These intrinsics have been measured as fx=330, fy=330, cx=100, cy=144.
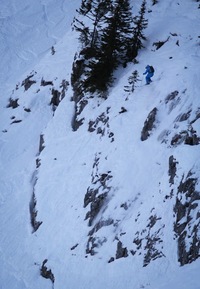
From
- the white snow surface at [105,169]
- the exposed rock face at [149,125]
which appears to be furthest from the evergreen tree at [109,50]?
the exposed rock face at [149,125]

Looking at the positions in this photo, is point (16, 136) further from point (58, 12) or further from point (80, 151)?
point (58, 12)

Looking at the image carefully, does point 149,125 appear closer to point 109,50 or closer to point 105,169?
point 105,169

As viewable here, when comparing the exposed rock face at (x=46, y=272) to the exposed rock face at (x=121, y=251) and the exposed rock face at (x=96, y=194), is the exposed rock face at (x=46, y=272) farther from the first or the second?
the exposed rock face at (x=121, y=251)

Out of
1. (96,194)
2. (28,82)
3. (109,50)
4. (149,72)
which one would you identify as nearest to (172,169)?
(96,194)

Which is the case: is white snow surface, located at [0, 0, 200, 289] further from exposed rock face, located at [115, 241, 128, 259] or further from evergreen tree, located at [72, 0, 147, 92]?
evergreen tree, located at [72, 0, 147, 92]

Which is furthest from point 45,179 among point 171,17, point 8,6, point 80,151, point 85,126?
point 8,6

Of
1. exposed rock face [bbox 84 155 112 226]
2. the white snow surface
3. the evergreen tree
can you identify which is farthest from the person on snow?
exposed rock face [bbox 84 155 112 226]

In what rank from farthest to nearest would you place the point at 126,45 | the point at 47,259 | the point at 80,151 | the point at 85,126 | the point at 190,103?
1. the point at 126,45
2. the point at 85,126
3. the point at 80,151
4. the point at 47,259
5. the point at 190,103
